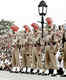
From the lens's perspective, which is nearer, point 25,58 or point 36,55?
point 36,55

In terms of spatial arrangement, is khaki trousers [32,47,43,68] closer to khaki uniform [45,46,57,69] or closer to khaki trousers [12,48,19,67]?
khaki uniform [45,46,57,69]

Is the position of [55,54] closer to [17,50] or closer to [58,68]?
[58,68]

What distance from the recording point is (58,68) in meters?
11.3

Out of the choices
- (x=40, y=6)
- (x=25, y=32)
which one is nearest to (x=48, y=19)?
(x=25, y=32)

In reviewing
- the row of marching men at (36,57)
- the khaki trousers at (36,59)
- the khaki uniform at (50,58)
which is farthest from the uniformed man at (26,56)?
the khaki uniform at (50,58)

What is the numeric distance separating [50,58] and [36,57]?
882mm

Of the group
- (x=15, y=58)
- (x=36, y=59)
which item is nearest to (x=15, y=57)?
(x=15, y=58)

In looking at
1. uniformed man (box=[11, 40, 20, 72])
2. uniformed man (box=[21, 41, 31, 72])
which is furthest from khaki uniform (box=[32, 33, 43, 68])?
uniformed man (box=[11, 40, 20, 72])

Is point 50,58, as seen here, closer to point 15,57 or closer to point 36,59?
point 36,59

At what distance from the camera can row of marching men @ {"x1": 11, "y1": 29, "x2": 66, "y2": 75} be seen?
11.3m

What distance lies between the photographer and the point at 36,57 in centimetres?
1210

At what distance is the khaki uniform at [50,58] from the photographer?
1130 centimetres

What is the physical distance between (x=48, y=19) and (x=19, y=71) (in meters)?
2.77

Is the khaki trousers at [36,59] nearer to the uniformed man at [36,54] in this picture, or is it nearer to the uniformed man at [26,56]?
the uniformed man at [36,54]
